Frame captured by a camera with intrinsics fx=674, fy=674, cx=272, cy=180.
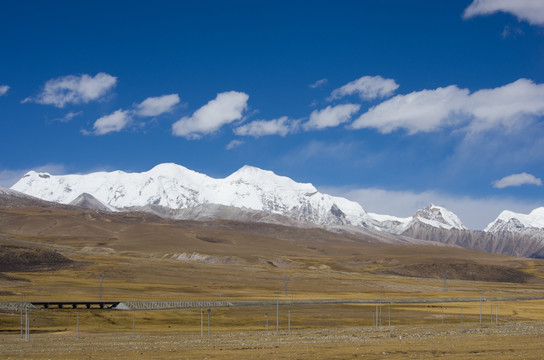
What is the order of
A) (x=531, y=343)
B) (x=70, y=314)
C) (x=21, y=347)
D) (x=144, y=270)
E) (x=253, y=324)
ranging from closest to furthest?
(x=531, y=343) → (x=21, y=347) → (x=253, y=324) → (x=70, y=314) → (x=144, y=270)

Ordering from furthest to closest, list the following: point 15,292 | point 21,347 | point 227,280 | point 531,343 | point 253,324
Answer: point 227,280, point 15,292, point 253,324, point 21,347, point 531,343

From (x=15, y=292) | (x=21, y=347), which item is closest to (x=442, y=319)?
(x=21, y=347)

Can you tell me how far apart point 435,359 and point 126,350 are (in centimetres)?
2056

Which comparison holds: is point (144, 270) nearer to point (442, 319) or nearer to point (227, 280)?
point (227, 280)

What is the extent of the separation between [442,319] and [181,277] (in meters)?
91.5

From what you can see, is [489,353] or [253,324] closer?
[489,353]

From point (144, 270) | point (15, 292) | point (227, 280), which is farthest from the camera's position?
point (144, 270)

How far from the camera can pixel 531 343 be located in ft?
143

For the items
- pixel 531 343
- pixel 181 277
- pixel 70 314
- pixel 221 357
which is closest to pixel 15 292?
pixel 70 314

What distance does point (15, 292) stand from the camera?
363ft

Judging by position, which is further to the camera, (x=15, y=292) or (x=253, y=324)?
(x=15, y=292)

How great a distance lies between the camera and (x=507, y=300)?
117 m

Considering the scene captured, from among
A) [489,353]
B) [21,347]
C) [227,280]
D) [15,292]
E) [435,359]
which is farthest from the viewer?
[227,280]

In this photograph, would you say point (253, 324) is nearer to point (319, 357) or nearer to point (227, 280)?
point (319, 357)
